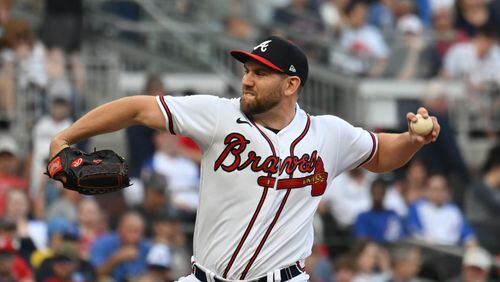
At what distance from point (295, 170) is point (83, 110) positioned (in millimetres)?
7228

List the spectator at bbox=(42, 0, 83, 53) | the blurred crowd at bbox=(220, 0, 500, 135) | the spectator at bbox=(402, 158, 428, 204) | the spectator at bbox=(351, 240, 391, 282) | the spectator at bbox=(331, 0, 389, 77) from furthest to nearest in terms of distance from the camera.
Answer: the spectator at bbox=(331, 0, 389, 77)
the blurred crowd at bbox=(220, 0, 500, 135)
the spectator at bbox=(42, 0, 83, 53)
the spectator at bbox=(402, 158, 428, 204)
the spectator at bbox=(351, 240, 391, 282)

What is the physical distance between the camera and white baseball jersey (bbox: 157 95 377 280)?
24.6 feet

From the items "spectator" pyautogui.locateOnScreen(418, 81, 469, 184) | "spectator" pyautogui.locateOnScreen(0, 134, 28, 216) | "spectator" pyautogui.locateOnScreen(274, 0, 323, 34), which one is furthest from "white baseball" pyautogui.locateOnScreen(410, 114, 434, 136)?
"spectator" pyautogui.locateOnScreen(274, 0, 323, 34)

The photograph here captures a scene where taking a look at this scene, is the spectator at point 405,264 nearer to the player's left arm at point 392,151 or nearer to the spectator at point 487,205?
the spectator at point 487,205

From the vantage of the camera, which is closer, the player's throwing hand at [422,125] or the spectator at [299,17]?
the player's throwing hand at [422,125]

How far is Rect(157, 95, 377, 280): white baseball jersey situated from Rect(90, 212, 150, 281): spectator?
4687mm

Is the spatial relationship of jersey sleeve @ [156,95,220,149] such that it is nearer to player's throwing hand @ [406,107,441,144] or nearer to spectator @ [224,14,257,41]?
player's throwing hand @ [406,107,441,144]

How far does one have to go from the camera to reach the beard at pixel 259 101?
754 cm

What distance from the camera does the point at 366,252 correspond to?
12953 mm

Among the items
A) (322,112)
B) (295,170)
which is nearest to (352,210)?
(322,112)

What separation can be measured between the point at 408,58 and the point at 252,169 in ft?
31.6

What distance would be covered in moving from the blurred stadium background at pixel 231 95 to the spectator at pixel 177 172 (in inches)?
0.5

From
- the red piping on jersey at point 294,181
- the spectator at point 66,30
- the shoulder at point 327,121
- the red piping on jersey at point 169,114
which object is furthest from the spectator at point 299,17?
the red piping on jersey at point 169,114

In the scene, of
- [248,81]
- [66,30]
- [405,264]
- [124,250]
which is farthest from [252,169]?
[66,30]
